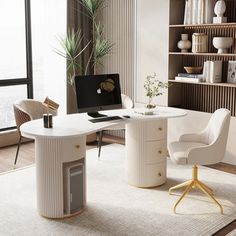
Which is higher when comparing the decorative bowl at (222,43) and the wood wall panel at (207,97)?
the decorative bowl at (222,43)

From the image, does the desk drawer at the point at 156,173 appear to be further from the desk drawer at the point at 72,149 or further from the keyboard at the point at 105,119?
the desk drawer at the point at 72,149

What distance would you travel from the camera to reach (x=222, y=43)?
4.96m

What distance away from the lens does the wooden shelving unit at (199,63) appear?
200 inches

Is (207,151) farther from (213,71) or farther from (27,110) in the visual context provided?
(27,110)

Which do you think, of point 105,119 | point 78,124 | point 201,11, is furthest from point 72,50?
point 78,124

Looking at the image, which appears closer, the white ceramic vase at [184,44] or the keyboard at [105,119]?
the keyboard at [105,119]

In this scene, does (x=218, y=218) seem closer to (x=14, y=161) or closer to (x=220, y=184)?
(x=220, y=184)

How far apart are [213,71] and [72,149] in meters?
2.33

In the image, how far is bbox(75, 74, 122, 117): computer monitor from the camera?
3.95 m

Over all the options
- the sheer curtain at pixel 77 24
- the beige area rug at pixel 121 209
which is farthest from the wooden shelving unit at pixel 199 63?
the sheer curtain at pixel 77 24

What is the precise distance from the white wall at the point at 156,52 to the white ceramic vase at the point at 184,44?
176 millimetres

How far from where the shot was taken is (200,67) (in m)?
5.35

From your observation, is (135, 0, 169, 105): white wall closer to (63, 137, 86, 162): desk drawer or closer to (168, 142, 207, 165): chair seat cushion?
(168, 142, 207, 165): chair seat cushion

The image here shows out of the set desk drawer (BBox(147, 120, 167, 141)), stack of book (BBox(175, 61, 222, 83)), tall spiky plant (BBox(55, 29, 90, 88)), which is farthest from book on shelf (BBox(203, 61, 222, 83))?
tall spiky plant (BBox(55, 29, 90, 88))
